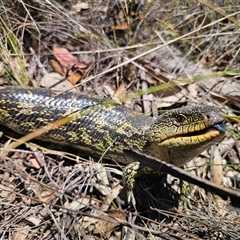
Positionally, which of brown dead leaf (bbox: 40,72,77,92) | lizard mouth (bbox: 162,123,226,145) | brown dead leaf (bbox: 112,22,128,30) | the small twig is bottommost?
the small twig

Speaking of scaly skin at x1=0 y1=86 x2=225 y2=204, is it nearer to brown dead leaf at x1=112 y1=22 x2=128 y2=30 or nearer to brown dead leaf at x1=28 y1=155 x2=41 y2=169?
brown dead leaf at x1=28 y1=155 x2=41 y2=169

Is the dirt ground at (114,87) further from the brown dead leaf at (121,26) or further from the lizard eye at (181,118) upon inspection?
the lizard eye at (181,118)

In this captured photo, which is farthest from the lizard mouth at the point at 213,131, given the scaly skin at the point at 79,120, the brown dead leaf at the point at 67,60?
the brown dead leaf at the point at 67,60

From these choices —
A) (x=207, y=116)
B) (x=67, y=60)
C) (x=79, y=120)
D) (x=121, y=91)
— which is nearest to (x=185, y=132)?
(x=207, y=116)

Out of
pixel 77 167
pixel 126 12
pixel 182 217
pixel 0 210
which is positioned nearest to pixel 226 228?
pixel 182 217

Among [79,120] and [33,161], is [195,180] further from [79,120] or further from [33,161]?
[33,161]

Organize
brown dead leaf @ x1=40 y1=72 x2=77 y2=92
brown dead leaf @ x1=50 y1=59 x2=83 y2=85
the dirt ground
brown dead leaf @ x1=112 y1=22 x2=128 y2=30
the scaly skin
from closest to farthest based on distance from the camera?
1. the dirt ground
2. the scaly skin
3. brown dead leaf @ x1=40 y1=72 x2=77 y2=92
4. brown dead leaf @ x1=50 y1=59 x2=83 y2=85
5. brown dead leaf @ x1=112 y1=22 x2=128 y2=30

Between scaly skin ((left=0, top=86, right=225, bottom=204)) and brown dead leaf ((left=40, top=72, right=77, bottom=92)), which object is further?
brown dead leaf ((left=40, top=72, right=77, bottom=92))

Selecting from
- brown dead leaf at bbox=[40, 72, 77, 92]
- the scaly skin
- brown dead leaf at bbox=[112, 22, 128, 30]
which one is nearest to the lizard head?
the scaly skin
